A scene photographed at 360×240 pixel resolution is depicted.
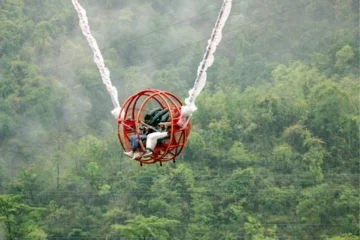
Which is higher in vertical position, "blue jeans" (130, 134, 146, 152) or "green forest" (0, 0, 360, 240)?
"green forest" (0, 0, 360, 240)

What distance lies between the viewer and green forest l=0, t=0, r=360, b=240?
35.0 meters

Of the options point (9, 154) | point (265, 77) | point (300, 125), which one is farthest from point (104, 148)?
point (265, 77)

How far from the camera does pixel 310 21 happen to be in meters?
56.2

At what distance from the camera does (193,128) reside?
1681 inches

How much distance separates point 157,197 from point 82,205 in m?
3.50

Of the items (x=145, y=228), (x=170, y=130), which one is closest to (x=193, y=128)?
(x=145, y=228)

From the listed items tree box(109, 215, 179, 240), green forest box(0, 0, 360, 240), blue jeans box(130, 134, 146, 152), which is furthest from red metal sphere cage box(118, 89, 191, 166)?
tree box(109, 215, 179, 240)

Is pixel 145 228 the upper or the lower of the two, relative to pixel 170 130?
upper

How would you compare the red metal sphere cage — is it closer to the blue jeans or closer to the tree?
the blue jeans

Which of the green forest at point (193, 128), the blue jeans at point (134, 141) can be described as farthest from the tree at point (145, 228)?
the blue jeans at point (134, 141)

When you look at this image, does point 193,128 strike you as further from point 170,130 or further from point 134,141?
point 170,130

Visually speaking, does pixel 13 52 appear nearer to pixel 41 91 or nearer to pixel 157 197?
pixel 41 91

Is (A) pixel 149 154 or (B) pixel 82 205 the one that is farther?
(B) pixel 82 205

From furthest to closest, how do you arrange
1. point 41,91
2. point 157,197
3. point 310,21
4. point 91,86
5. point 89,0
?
point 89,0
point 310,21
point 91,86
point 41,91
point 157,197
